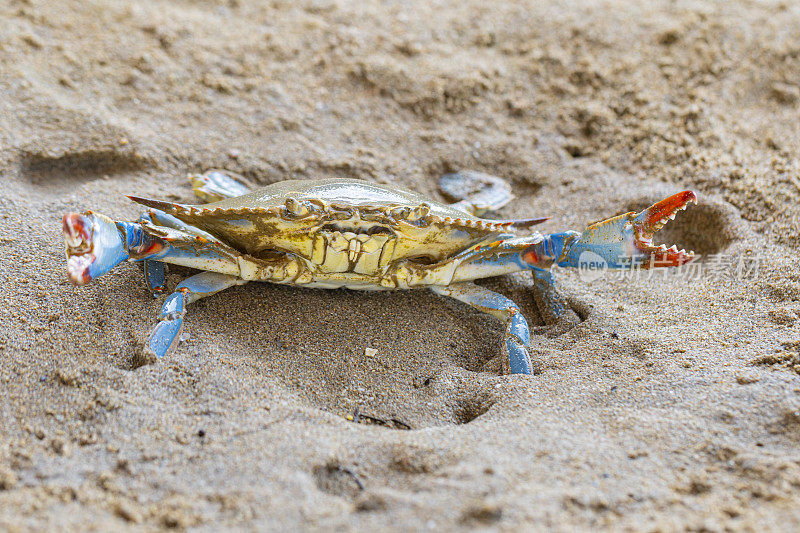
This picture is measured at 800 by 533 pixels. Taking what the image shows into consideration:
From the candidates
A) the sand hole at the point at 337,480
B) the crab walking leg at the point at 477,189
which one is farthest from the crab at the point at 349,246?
the sand hole at the point at 337,480

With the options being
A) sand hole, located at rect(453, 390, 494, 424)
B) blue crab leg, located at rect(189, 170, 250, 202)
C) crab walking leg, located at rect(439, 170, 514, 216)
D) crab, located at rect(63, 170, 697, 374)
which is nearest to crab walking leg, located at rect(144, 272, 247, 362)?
crab, located at rect(63, 170, 697, 374)

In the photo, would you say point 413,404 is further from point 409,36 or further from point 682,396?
point 409,36

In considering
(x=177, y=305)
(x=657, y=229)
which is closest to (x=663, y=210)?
(x=657, y=229)

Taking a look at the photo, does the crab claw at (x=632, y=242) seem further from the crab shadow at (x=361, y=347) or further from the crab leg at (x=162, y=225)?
the crab leg at (x=162, y=225)

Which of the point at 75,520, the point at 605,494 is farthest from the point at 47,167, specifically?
the point at 605,494

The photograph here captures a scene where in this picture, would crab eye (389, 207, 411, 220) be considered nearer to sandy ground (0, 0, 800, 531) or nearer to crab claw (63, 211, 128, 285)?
sandy ground (0, 0, 800, 531)

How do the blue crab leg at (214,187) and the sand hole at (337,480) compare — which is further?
the blue crab leg at (214,187)
